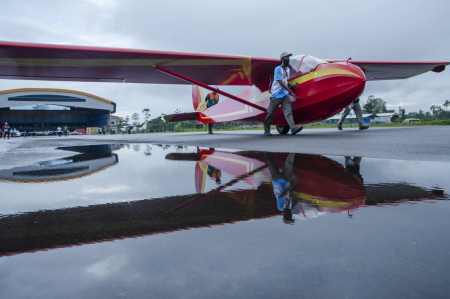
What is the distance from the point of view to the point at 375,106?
84.2 metres

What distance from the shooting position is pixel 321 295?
Answer: 0.77 m

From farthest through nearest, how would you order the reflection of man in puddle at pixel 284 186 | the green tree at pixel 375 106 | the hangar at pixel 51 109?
the green tree at pixel 375 106 → the hangar at pixel 51 109 → the reflection of man in puddle at pixel 284 186

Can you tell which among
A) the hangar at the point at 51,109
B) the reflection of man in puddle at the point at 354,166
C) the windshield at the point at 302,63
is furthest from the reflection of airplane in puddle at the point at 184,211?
the hangar at the point at 51,109

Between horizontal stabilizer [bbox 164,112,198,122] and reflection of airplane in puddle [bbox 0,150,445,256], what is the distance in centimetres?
1294

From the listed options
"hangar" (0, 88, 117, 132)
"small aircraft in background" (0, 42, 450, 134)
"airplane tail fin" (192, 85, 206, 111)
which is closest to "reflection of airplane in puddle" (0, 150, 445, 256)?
"small aircraft in background" (0, 42, 450, 134)

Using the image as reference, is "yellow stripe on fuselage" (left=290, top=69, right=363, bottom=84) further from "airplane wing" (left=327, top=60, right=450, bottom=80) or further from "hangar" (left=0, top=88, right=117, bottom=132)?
"hangar" (left=0, top=88, right=117, bottom=132)

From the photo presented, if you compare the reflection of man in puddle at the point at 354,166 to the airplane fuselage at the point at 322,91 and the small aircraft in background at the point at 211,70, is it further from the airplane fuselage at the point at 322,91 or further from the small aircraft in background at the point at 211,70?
the small aircraft in background at the point at 211,70

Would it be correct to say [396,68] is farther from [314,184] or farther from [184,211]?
[184,211]

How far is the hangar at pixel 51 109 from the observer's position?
46625 mm

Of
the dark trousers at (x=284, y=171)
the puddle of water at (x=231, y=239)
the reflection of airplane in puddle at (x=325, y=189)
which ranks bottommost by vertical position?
the puddle of water at (x=231, y=239)

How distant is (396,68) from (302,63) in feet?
18.6

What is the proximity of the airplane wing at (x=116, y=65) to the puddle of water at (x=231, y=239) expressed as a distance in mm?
5530

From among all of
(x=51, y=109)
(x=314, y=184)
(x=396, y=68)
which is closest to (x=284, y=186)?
(x=314, y=184)

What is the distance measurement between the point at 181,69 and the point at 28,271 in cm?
819
